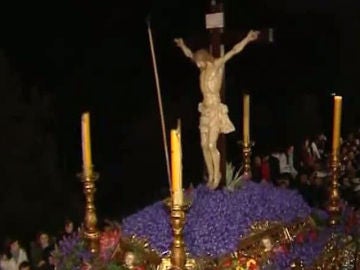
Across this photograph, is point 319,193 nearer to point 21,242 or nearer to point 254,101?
point 254,101

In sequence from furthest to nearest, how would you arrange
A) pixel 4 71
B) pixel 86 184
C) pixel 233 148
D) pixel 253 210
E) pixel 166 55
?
pixel 233 148, pixel 166 55, pixel 4 71, pixel 253 210, pixel 86 184

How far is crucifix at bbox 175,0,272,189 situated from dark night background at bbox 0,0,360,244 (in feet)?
3.35

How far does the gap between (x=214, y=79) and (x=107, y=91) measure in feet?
4.82

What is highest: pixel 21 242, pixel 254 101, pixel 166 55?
pixel 166 55

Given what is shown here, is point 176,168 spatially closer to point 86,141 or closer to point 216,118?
point 86,141

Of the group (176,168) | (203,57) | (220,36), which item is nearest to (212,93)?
(203,57)

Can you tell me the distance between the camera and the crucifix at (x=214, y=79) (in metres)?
3.02

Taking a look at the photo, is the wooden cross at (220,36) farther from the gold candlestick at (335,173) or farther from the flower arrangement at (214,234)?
the gold candlestick at (335,173)

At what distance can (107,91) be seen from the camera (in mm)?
4352

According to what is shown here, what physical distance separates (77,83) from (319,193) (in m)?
1.81

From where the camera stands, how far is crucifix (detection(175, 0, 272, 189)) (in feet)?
9.91

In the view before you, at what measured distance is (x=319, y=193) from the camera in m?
4.66

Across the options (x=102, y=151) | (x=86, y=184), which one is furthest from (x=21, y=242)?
(x=86, y=184)

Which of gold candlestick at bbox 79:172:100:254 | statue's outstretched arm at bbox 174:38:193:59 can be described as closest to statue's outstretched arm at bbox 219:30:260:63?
statue's outstretched arm at bbox 174:38:193:59
